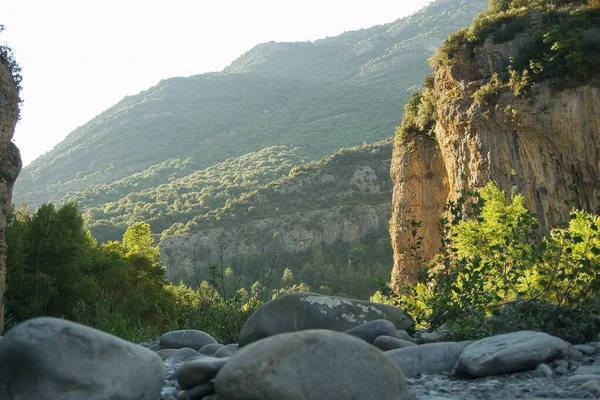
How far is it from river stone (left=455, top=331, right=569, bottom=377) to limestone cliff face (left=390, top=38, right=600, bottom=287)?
19455mm

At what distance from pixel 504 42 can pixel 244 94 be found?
107 m

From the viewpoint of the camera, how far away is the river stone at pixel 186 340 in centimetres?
689

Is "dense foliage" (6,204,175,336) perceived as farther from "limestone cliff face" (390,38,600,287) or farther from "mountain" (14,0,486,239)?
"mountain" (14,0,486,239)

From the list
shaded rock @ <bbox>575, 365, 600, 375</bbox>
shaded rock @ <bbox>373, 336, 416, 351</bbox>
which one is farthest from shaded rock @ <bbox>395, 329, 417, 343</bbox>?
shaded rock @ <bbox>575, 365, 600, 375</bbox>

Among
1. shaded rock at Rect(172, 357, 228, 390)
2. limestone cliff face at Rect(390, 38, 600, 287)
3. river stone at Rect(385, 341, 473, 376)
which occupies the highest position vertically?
shaded rock at Rect(172, 357, 228, 390)


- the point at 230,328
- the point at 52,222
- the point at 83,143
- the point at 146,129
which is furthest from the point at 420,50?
the point at 230,328

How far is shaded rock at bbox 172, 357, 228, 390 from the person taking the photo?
371cm

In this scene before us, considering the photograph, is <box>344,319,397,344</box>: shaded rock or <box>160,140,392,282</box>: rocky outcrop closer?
<box>344,319,397,344</box>: shaded rock

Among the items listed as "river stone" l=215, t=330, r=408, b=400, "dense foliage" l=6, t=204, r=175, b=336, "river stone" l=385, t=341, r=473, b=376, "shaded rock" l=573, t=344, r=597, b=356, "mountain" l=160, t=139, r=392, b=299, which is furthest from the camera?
"mountain" l=160, t=139, r=392, b=299

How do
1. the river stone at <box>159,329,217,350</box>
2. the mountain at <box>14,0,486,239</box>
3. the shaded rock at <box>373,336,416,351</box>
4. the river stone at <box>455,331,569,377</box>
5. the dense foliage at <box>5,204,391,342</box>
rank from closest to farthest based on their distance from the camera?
the river stone at <box>455,331,569,377</box> < the shaded rock at <box>373,336,416,351</box> < the river stone at <box>159,329,217,350</box> < the dense foliage at <box>5,204,391,342</box> < the mountain at <box>14,0,486,239</box>

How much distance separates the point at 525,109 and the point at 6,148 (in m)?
19.7

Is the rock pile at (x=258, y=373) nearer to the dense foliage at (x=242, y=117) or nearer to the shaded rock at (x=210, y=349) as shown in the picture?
the shaded rock at (x=210, y=349)

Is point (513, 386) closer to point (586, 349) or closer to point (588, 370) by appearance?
point (588, 370)

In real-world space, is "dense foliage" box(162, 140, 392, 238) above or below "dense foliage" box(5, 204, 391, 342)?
below
